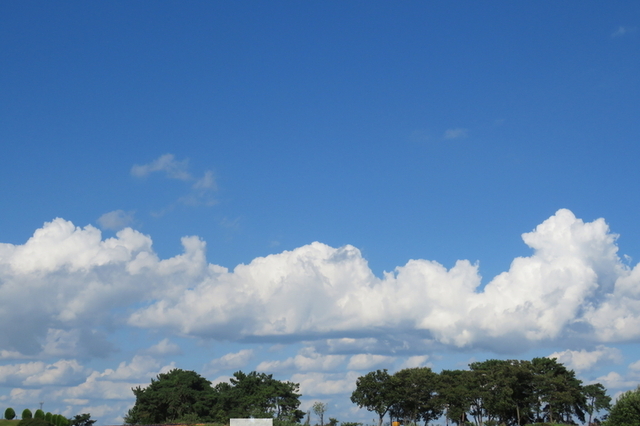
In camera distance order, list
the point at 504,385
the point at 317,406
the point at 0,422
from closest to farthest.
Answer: the point at 0,422, the point at 504,385, the point at 317,406

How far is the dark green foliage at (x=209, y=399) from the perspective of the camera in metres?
102

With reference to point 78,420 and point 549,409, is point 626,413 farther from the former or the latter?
point 78,420

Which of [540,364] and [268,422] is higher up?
[540,364]

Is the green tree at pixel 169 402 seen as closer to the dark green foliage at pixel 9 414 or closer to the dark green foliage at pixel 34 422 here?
the dark green foliage at pixel 9 414

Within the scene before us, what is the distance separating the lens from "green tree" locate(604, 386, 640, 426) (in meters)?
62.1

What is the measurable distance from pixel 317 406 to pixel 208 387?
20203 mm

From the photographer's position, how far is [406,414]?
107438 mm

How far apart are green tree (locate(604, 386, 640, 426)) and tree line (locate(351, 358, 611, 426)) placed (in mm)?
31022

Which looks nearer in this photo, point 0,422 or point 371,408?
point 0,422

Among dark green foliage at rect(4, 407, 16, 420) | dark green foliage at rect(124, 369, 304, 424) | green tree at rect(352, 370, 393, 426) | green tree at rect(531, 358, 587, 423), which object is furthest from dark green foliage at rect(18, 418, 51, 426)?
green tree at rect(531, 358, 587, 423)

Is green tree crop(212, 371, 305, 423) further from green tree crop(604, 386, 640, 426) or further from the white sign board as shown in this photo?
green tree crop(604, 386, 640, 426)

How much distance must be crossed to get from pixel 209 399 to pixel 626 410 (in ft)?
218

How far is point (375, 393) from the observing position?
108188 millimetres

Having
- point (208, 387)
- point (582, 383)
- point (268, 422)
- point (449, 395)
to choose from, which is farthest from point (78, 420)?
point (582, 383)
